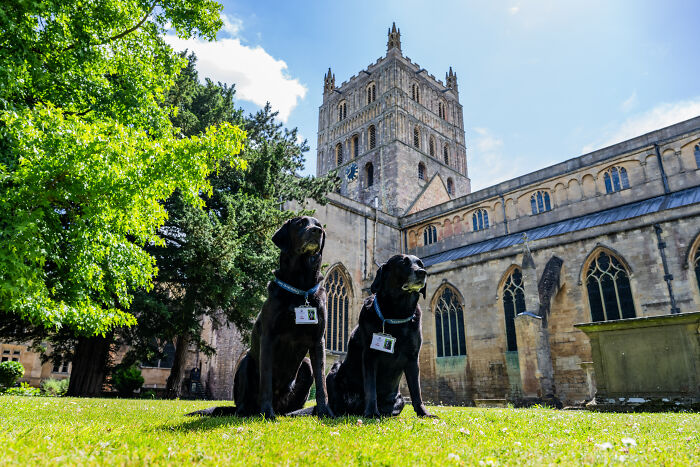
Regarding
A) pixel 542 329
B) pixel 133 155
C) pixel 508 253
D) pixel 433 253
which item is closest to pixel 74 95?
pixel 133 155

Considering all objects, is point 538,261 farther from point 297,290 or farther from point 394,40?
point 394,40

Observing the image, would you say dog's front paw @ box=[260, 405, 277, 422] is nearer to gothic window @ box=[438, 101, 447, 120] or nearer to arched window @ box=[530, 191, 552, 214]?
arched window @ box=[530, 191, 552, 214]

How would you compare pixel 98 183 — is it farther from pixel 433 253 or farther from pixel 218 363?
pixel 433 253

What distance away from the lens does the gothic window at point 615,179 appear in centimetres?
2017

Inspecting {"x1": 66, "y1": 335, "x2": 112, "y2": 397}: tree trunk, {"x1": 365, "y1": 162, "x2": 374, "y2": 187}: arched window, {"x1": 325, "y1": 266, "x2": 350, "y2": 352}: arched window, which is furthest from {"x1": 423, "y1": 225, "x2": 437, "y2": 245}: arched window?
{"x1": 66, "y1": 335, "x2": 112, "y2": 397}: tree trunk

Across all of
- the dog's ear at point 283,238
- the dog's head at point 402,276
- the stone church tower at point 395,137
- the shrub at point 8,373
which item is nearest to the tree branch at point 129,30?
the dog's ear at point 283,238

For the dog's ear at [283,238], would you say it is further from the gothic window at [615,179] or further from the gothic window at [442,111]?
the gothic window at [442,111]

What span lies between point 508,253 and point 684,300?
635cm

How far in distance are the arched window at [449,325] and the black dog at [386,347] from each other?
15.8 m

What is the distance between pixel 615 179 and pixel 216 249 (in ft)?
62.6

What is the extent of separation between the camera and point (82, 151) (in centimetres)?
540

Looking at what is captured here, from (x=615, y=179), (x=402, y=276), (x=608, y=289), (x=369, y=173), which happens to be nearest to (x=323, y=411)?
(x=402, y=276)

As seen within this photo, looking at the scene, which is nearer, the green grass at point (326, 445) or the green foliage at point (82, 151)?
the green grass at point (326, 445)

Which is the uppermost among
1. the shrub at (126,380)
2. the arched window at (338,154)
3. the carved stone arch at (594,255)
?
the arched window at (338,154)
